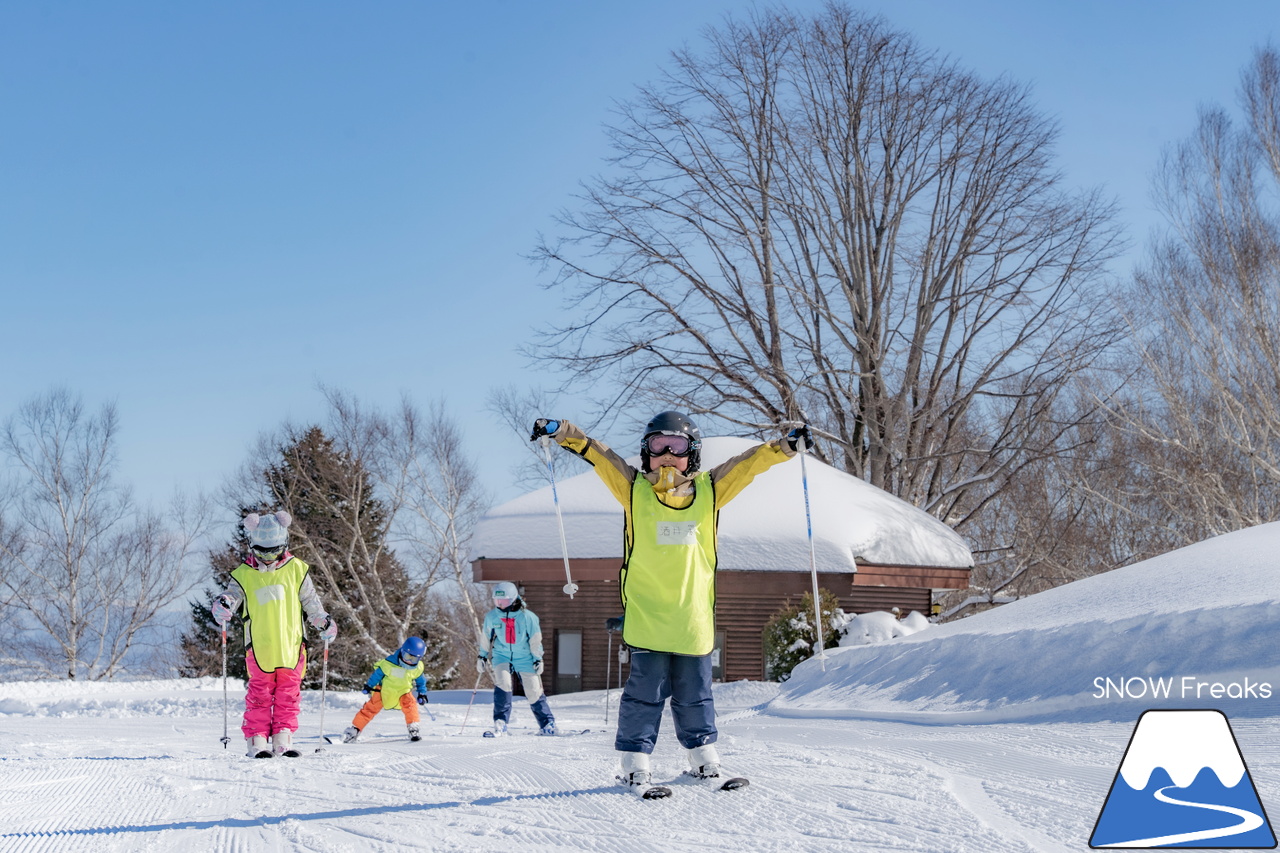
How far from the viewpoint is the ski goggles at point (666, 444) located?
5242mm

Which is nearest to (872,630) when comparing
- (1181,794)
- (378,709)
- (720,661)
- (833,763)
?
(720,661)

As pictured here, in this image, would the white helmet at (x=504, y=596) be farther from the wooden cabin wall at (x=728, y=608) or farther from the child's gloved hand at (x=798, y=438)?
the wooden cabin wall at (x=728, y=608)

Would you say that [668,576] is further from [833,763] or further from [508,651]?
[508,651]

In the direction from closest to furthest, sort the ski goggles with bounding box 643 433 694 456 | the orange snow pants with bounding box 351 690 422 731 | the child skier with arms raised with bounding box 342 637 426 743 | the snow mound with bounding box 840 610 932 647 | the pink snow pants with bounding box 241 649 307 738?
1. the ski goggles with bounding box 643 433 694 456
2. the pink snow pants with bounding box 241 649 307 738
3. the orange snow pants with bounding box 351 690 422 731
4. the child skier with arms raised with bounding box 342 637 426 743
5. the snow mound with bounding box 840 610 932 647

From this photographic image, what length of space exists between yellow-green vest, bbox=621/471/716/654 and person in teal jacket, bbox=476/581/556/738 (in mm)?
5778

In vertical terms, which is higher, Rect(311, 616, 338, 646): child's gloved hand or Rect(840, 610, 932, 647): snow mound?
Rect(311, 616, 338, 646): child's gloved hand

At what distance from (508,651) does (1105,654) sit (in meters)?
5.69

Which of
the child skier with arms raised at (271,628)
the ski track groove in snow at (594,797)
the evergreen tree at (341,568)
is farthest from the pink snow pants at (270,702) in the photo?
the evergreen tree at (341,568)

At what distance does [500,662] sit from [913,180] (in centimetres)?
1933

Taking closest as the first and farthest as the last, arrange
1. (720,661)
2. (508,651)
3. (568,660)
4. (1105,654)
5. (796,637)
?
(1105,654)
(508,651)
(796,637)
(720,661)
(568,660)

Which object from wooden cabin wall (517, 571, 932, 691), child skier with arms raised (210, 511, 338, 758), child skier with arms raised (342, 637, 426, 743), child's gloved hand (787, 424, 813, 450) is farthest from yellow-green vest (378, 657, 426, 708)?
wooden cabin wall (517, 571, 932, 691)

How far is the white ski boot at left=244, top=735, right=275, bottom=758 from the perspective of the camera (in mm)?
7227

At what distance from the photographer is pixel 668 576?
5098 mm

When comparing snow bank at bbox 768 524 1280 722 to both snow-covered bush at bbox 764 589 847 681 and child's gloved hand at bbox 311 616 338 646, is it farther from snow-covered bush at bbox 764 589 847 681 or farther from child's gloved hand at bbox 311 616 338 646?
snow-covered bush at bbox 764 589 847 681
